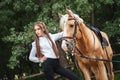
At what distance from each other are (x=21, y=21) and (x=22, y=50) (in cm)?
280

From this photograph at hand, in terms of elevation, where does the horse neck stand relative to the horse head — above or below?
below

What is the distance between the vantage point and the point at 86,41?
310 inches

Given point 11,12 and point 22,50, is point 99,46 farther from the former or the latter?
point 11,12

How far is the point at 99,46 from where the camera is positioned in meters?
8.12

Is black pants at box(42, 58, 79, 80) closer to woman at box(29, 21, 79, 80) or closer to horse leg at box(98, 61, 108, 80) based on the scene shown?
woman at box(29, 21, 79, 80)

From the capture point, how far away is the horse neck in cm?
780

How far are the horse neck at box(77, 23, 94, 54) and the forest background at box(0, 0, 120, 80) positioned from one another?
166 inches

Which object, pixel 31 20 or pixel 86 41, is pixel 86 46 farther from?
pixel 31 20

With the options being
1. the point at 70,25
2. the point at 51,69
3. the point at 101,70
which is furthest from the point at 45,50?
the point at 101,70

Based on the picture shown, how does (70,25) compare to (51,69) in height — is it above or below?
above

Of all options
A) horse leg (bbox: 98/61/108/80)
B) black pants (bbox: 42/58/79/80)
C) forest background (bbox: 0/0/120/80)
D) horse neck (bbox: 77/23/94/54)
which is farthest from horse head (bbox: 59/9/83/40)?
forest background (bbox: 0/0/120/80)

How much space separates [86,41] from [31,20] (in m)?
7.58

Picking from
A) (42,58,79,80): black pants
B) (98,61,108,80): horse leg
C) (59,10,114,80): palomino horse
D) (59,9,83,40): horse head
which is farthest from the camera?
(98,61,108,80): horse leg

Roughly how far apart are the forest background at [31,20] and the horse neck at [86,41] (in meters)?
4.22
